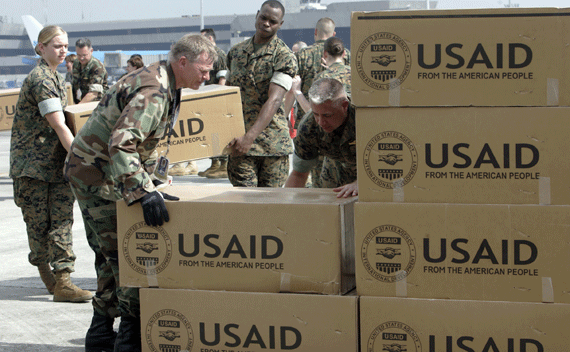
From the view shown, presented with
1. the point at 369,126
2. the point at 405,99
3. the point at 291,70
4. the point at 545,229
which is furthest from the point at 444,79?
the point at 291,70

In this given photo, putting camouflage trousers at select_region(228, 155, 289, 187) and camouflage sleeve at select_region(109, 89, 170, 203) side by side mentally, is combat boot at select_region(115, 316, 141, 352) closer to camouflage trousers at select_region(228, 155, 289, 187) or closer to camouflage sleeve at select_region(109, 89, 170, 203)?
camouflage sleeve at select_region(109, 89, 170, 203)

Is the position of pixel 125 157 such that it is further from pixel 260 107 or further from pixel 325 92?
pixel 260 107

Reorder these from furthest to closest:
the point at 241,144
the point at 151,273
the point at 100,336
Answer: the point at 241,144 < the point at 100,336 < the point at 151,273

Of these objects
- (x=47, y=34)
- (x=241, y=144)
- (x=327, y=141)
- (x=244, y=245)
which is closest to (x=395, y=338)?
(x=244, y=245)

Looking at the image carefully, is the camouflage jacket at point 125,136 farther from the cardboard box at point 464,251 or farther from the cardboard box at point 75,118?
the cardboard box at point 75,118

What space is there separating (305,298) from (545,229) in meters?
0.91

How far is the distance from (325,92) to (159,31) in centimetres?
8684

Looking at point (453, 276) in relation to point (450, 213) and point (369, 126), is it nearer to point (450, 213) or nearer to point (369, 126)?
point (450, 213)

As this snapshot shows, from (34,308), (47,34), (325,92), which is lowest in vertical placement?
(34,308)

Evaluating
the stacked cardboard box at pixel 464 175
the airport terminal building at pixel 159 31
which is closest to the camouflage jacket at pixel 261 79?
the stacked cardboard box at pixel 464 175

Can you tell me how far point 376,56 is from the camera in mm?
2289

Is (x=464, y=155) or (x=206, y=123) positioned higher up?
(x=206, y=123)

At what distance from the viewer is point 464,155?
2.26 meters

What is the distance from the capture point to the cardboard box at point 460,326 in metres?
2.27
